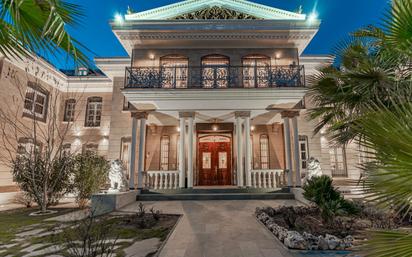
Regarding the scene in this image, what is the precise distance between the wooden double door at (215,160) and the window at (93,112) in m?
6.32

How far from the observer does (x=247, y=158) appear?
9.33 metres

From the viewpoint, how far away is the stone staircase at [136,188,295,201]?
28.4 feet

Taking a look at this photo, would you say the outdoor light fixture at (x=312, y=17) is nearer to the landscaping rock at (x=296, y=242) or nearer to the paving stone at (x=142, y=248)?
the landscaping rock at (x=296, y=242)

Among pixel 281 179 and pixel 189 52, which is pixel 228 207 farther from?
pixel 189 52

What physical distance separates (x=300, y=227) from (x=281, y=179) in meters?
5.59

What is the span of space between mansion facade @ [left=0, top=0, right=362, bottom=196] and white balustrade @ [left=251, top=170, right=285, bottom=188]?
0.05m

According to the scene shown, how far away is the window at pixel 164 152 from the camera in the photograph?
451 inches

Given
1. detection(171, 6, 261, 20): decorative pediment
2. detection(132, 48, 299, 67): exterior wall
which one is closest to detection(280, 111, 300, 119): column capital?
detection(132, 48, 299, 67): exterior wall

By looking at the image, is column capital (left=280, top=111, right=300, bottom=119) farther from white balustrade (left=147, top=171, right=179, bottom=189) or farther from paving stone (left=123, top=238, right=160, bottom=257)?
paving stone (left=123, top=238, right=160, bottom=257)

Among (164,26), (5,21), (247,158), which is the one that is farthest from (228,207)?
(164,26)

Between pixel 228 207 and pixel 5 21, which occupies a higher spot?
pixel 5 21

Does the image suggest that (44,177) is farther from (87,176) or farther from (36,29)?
(36,29)

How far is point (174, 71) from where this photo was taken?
939 centimetres

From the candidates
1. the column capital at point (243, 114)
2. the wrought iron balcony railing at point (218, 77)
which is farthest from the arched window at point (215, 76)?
the column capital at point (243, 114)
